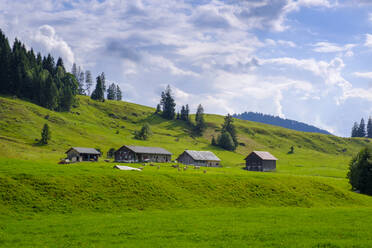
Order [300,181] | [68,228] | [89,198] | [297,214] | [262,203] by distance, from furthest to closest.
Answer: [300,181] < [262,203] < [89,198] < [297,214] < [68,228]

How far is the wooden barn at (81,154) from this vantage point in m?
114

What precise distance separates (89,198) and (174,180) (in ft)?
45.1

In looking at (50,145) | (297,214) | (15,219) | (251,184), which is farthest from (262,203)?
(50,145)

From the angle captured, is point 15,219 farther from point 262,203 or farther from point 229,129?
point 229,129

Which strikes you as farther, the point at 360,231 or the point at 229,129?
the point at 229,129

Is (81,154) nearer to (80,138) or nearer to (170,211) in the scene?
(80,138)

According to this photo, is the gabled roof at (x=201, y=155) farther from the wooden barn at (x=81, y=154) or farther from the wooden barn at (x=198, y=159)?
the wooden barn at (x=81, y=154)

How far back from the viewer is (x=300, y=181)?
55.7 meters

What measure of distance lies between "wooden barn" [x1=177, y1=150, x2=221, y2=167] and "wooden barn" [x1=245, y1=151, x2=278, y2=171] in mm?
13872

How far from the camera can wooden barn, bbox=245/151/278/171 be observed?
13289 centimetres

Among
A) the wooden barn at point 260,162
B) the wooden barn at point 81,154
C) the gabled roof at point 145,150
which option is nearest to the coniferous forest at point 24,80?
the wooden barn at point 81,154

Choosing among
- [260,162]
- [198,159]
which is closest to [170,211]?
[198,159]

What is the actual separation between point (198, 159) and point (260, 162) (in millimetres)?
26002

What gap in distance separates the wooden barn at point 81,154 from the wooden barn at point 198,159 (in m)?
35.7
